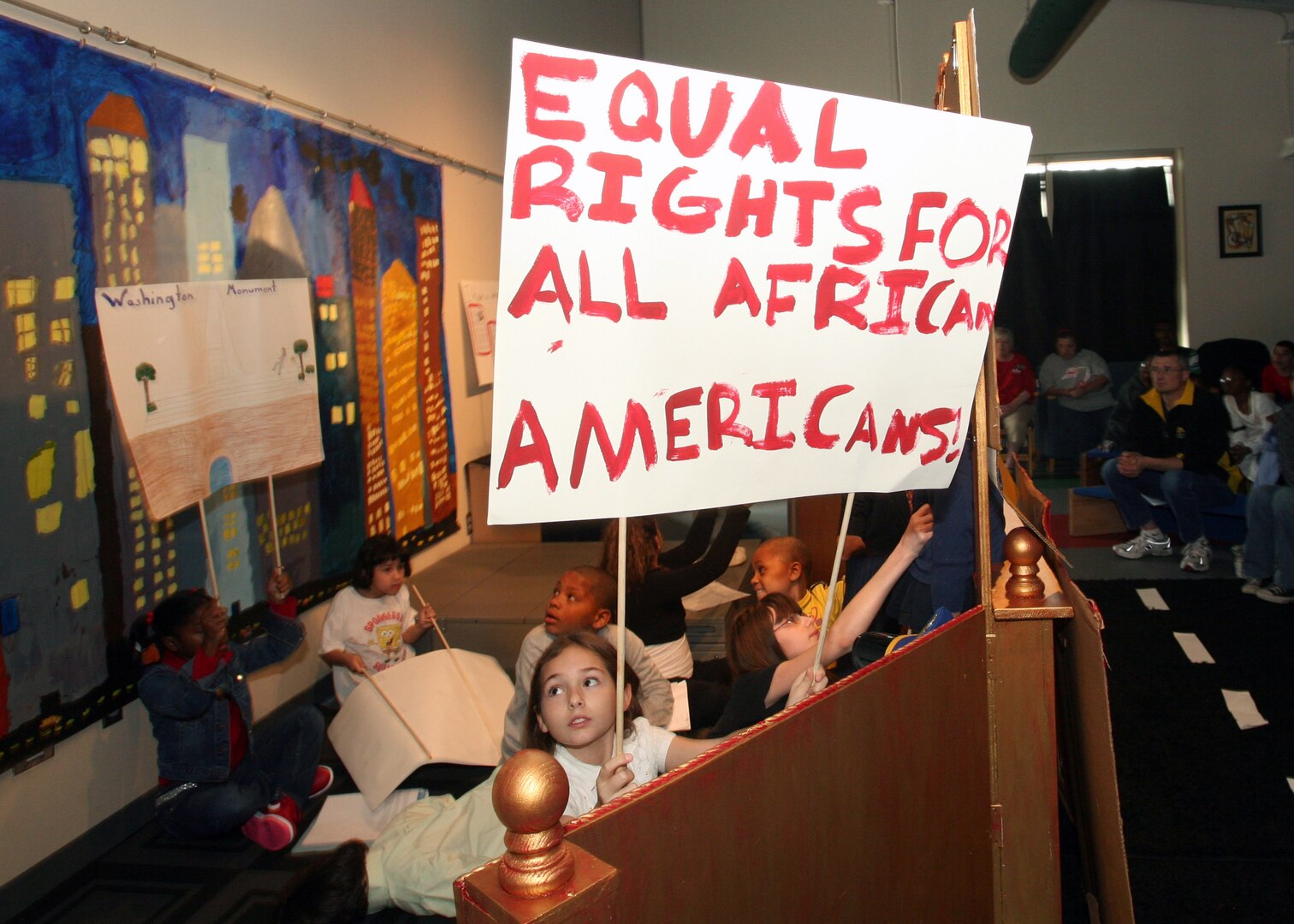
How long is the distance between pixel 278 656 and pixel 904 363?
2.36 metres

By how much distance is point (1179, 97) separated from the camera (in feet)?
28.8

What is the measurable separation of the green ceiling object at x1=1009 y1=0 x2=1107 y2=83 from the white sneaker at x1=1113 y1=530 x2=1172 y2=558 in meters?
2.89

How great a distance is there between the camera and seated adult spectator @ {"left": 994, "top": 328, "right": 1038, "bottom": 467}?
8359mm

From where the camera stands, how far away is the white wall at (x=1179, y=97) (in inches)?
341

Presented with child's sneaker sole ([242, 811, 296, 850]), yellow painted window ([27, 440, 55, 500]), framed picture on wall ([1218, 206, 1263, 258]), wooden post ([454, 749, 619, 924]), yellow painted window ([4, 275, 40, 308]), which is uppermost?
framed picture on wall ([1218, 206, 1263, 258])

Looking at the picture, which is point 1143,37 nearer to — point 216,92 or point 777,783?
point 216,92

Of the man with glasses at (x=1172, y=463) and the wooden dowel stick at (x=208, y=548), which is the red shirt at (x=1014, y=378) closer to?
the man with glasses at (x=1172, y=463)

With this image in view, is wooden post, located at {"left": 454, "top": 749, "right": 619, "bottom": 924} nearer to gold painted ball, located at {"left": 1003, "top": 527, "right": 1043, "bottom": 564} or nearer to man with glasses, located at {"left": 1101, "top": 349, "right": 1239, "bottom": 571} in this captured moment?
gold painted ball, located at {"left": 1003, "top": 527, "right": 1043, "bottom": 564}

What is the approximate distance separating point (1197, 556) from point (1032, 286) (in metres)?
4.44

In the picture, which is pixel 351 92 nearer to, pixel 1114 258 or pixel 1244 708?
pixel 1244 708

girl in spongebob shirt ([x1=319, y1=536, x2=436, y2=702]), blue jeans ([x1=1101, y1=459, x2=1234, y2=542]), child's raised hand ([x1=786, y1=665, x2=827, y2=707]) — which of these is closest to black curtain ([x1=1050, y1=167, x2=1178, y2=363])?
blue jeans ([x1=1101, y1=459, x2=1234, y2=542])

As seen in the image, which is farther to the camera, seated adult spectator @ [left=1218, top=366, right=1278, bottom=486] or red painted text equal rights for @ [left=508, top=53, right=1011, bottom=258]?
seated adult spectator @ [left=1218, top=366, right=1278, bottom=486]

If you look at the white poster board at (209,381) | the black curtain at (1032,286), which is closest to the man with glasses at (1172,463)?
the black curtain at (1032,286)

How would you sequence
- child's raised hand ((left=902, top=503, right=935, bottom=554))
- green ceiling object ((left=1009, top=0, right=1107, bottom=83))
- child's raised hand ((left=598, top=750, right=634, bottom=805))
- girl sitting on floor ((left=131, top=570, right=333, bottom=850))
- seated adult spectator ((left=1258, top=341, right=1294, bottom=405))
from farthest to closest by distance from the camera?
1. seated adult spectator ((left=1258, top=341, right=1294, bottom=405))
2. green ceiling object ((left=1009, top=0, right=1107, bottom=83))
3. girl sitting on floor ((left=131, top=570, right=333, bottom=850))
4. child's raised hand ((left=902, top=503, right=935, bottom=554))
5. child's raised hand ((left=598, top=750, right=634, bottom=805))
